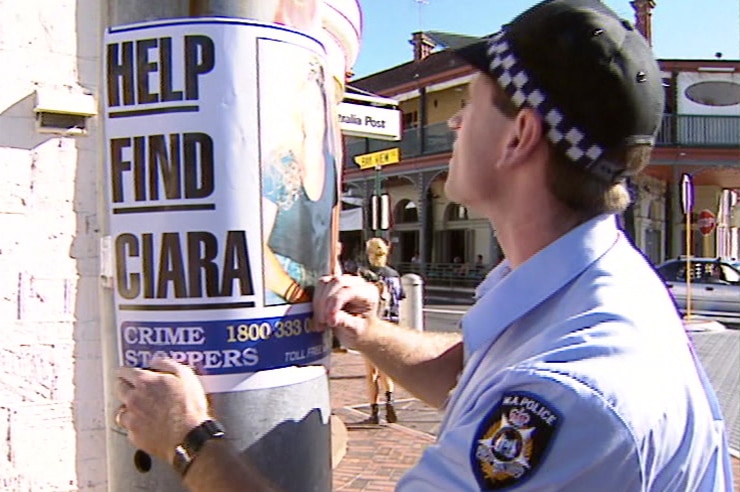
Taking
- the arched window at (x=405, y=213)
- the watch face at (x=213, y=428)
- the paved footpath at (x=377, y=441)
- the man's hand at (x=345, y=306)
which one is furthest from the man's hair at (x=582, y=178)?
the arched window at (x=405, y=213)

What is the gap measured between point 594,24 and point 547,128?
20cm

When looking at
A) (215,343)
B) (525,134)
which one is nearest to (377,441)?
(215,343)

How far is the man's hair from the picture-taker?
4.66 ft

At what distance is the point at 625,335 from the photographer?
48.9 inches

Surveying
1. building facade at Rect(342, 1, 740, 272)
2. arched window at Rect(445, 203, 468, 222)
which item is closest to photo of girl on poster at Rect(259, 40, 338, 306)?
building facade at Rect(342, 1, 740, 272)

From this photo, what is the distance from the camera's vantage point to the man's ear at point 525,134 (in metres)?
1.41

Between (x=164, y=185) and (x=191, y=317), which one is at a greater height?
(x=164, y=185)

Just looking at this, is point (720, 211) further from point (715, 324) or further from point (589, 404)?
point (589, 404)

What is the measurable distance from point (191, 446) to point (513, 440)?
2.00 feet

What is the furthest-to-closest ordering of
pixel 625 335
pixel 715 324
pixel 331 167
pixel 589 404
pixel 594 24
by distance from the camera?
pixel 715 324
pixel 331 167
pixel 594 24
pixel 625 335
pixel 589 404

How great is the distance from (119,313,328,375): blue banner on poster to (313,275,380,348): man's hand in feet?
0.36

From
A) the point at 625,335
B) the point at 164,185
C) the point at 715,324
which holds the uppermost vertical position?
the point at 164,185

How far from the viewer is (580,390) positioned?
1135 millimetres

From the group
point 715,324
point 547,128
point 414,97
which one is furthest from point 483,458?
point 414,97
